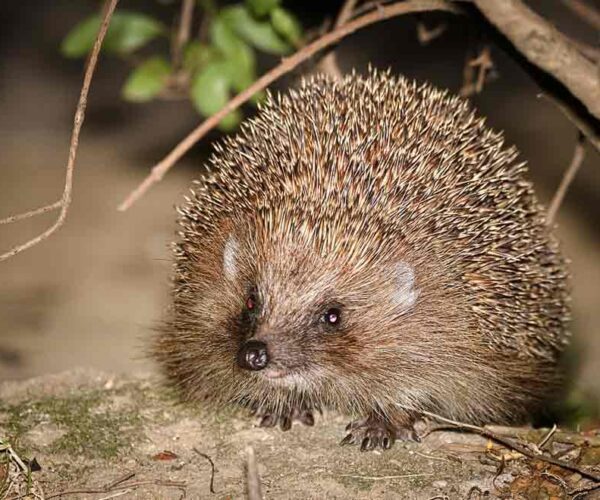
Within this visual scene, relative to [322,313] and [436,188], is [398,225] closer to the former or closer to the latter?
[436,188]

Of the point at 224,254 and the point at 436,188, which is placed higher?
the point at 436,188

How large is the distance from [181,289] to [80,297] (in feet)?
8.19

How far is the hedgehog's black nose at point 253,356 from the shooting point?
283cm

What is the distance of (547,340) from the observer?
3463mm

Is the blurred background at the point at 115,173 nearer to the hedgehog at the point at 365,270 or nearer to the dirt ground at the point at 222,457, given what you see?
the dirt ground at the point at 222,457

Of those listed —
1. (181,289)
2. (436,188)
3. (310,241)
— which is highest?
(436,188)

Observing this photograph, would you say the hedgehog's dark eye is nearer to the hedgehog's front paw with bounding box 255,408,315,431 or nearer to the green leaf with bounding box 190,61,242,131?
the hedgehog's front paw with bounding box 255,408,315,431

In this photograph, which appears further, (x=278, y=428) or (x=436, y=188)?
(x=278, y=428)

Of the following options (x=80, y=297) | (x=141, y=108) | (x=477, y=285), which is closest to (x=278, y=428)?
(x=477, y=285)

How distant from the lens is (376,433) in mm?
3166

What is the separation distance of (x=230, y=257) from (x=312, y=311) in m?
0.37

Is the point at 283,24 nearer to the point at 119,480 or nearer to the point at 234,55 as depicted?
the point at 234,55

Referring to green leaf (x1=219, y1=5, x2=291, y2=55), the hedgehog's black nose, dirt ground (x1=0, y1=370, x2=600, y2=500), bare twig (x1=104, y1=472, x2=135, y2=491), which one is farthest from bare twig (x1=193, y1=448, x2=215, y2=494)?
green leaf (x1=219, y1=5, x2=291, y2=55)

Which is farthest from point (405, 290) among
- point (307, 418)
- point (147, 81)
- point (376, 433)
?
point (147, 81)
